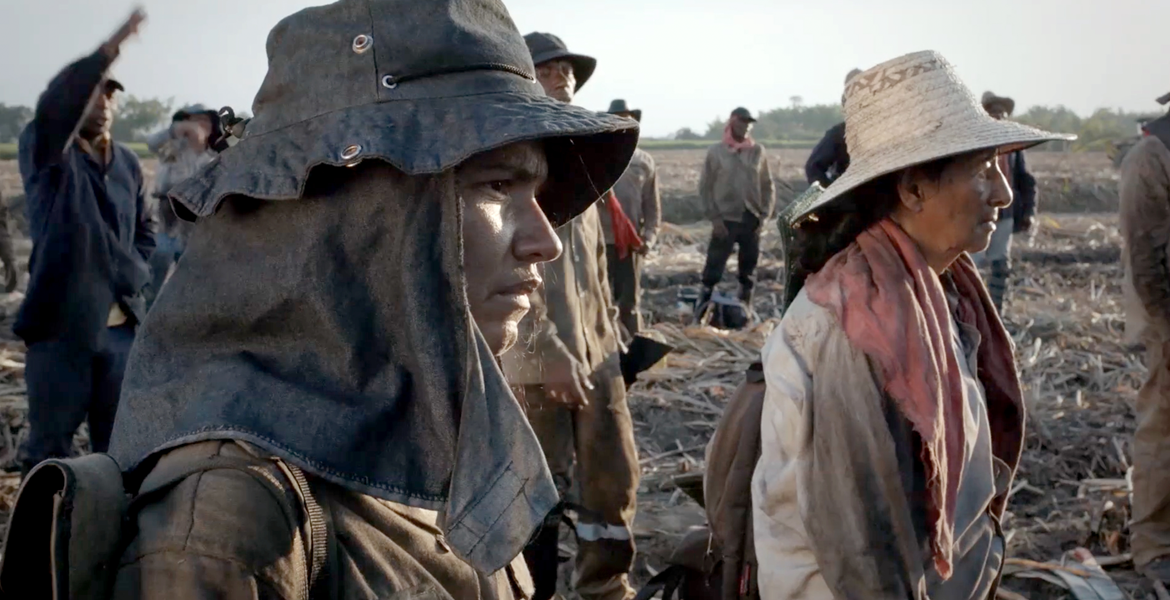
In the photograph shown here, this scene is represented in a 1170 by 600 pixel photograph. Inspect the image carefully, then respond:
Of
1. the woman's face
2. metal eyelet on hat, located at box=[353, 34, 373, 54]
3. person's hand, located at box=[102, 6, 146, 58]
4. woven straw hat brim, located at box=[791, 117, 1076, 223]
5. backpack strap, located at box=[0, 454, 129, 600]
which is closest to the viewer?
backpack strap, located at box=[0, 454, 129, 600]

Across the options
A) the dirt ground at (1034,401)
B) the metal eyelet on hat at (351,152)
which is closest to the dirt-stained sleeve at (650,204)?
the dirt ground at (1034,401)

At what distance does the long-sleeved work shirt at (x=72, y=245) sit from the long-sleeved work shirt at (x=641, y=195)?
631 centimetres

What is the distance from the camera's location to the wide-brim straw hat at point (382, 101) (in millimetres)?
1677

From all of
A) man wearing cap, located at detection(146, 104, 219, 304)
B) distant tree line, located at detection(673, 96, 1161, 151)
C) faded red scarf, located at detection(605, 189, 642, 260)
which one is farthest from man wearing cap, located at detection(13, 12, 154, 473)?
distant tree line, located at detection(673, 96, 1161, 151)

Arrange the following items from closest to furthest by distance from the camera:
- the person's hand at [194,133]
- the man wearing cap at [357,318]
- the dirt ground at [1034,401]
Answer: the man wearing cap at [357,318] → the dirt ground at [1034,401] → the person's hand at [194,133]

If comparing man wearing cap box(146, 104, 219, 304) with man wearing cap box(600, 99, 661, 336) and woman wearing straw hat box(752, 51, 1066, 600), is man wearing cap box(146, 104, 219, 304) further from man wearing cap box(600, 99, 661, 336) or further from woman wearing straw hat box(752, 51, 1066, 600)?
woman wearing straw hat box(752, 51, 1066, 600)

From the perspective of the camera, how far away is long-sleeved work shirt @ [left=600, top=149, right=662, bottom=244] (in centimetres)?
1222

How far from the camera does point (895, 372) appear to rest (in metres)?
3.02

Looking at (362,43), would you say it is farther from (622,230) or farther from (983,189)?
(622,230)

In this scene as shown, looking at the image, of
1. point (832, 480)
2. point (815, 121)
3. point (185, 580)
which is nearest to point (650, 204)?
point (832, 480)

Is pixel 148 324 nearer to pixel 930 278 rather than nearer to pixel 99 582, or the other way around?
pixel 99 582

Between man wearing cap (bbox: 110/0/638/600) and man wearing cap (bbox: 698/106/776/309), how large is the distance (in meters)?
13.0

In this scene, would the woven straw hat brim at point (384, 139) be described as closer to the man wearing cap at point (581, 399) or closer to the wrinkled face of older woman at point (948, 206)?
the wrinkled face of older woman at point (948, 206)

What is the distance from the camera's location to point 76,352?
590 cm
